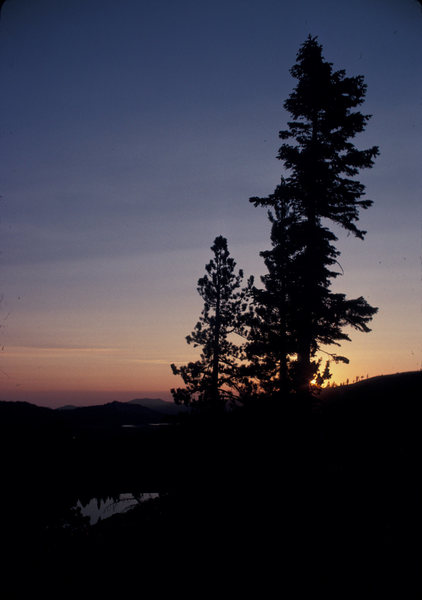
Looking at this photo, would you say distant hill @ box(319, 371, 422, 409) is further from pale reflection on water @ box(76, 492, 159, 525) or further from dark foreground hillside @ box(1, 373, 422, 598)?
pale reflection on water @ box(76, 492, 159, 525)

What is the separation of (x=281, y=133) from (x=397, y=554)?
16.5 m

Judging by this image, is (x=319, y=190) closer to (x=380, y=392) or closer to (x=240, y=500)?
(x=380, y=392)

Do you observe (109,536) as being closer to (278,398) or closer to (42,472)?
(42,472)

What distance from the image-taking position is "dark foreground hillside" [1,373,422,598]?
5.43m

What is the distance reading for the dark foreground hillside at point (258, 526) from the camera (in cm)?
543

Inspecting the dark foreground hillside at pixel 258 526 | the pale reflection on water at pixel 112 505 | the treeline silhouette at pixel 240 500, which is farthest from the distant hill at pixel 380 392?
the pale reflection on water at pixel 112 505

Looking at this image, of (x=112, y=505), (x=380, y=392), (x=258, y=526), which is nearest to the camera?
(x=258, y=526)

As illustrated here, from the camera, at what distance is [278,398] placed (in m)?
7.04

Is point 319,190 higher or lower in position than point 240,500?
higher

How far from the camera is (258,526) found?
19.1ft

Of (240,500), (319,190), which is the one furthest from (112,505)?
(319,190)

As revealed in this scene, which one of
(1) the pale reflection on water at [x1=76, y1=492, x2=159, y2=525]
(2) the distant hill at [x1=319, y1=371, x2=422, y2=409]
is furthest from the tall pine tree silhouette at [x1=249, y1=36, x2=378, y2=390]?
(1) the pale reflection on water at [x1=76, y1=492, x2=159, y2=525]

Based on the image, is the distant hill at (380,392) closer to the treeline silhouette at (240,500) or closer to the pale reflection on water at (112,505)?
the treeline silhouette at (240,500)

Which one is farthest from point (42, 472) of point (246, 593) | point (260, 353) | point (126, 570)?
point (260, 353)
